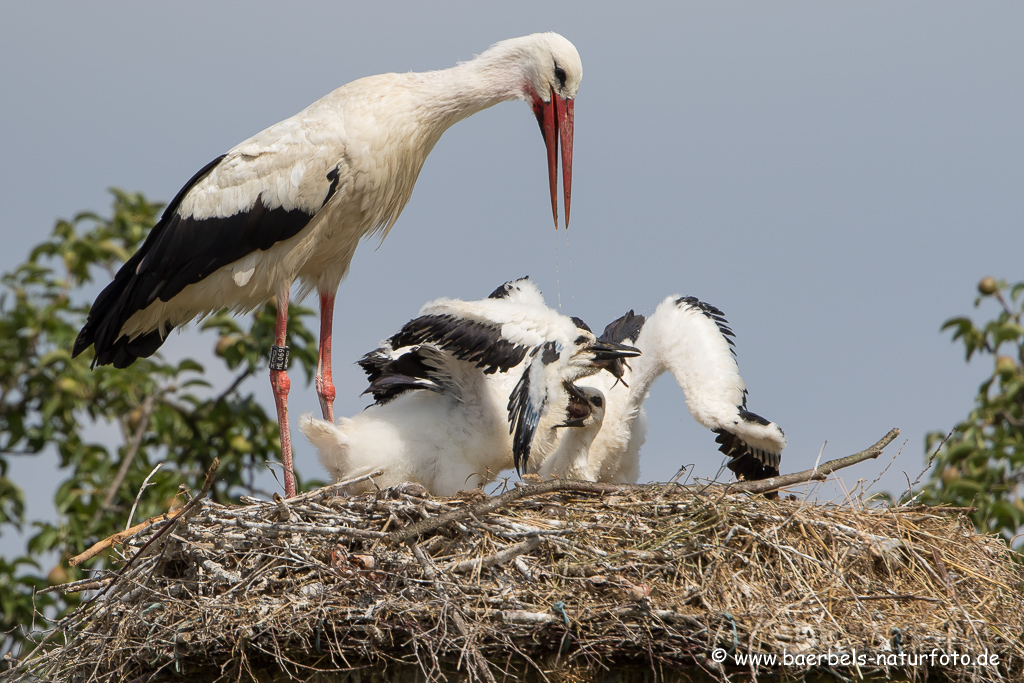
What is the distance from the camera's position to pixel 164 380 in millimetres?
7492

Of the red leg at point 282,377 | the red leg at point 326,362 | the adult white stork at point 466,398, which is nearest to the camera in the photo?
the adult white stork at point 466,398

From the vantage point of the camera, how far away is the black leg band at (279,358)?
18.4ft

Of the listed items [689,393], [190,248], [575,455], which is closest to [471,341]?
[575,455]

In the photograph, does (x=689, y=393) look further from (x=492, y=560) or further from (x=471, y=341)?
(x=492, y=560)

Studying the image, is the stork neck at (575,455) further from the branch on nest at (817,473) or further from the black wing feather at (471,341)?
the branch on nest at (817,473)

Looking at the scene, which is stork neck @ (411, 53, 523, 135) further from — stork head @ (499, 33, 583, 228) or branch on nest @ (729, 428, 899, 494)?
branch on nest @ (729, 428, 899, 494)

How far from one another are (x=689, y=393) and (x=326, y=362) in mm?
1884

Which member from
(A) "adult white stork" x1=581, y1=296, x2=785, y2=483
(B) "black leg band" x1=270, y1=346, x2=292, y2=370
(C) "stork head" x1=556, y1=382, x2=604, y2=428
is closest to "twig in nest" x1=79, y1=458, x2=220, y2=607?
(B) "black leg band" x1=270, y1=346, x2=292, y2=370

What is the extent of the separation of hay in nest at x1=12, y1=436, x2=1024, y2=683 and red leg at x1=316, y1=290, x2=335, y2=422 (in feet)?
4.84

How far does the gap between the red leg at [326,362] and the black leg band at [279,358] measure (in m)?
0.27

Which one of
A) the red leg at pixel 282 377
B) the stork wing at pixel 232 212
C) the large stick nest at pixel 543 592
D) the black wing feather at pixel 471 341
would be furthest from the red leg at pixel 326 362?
the large stick nest at pixel 543 592

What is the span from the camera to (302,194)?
17.3ft

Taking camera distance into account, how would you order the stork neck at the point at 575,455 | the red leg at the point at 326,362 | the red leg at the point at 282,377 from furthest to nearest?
the red leg at the point at 326,362, the red leg at the point at 282,377, the stork neck at the point at 575,455

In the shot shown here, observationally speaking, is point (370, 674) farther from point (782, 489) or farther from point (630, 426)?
point (630, 426)
